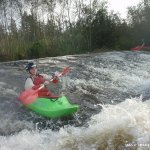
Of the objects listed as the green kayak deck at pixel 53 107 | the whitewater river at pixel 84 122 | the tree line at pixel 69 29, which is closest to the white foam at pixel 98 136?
the whitewater river at pixel 84 122

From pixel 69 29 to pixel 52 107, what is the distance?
23598 mm

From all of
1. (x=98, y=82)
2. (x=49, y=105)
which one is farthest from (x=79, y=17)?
(x=49, y=105)

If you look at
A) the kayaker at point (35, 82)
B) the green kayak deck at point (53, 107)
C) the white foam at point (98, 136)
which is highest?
the kayaker at point (35, 82)

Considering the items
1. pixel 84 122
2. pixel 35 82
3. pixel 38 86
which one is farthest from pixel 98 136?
pixel 35 82

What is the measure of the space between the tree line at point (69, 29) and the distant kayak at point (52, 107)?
16982 mm

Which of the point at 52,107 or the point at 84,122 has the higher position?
the point at 52,107

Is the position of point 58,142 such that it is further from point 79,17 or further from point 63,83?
point 79,17

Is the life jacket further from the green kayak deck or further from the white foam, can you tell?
the white foam

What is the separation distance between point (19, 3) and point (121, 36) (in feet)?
34.1

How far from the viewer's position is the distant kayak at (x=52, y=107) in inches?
283

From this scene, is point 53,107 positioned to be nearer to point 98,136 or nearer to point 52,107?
point 52,107

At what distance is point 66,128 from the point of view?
655 cm

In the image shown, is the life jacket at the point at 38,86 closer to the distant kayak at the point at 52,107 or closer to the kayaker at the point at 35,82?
the kayaker at the point at 35,82

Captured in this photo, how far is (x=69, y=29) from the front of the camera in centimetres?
3045
